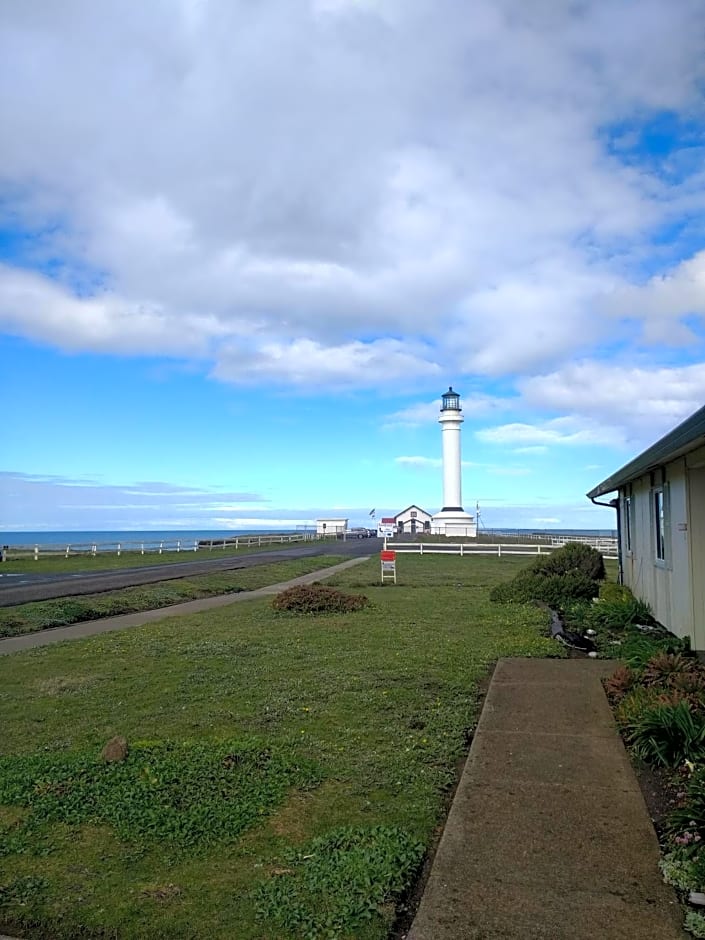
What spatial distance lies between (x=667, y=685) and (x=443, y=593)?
1273 cm

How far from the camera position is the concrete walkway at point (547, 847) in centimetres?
353

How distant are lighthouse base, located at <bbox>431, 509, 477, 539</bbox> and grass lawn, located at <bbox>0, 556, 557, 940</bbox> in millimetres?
48646

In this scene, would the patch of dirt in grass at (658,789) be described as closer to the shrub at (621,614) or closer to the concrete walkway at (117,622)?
the shrub at (621,614)

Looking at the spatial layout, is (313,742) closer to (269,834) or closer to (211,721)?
(211,721)

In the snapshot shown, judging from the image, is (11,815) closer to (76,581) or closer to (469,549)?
(76,581)

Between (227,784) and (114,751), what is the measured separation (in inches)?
41.2

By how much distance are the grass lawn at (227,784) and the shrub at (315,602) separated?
444 cm

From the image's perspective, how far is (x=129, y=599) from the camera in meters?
18.1

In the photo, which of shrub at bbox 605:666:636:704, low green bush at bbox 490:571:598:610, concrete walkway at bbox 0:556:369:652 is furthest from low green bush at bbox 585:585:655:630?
concrete walkway at bbox 0:556:369:652

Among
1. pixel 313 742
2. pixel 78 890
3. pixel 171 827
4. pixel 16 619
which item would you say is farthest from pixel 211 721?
pixel 16 619

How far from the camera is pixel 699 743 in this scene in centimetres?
556

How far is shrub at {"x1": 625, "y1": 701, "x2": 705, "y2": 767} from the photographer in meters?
5.56

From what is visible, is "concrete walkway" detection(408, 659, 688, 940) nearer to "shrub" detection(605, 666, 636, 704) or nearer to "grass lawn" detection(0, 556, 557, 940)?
"grass lawn" detection(0, 556, 557, 940)

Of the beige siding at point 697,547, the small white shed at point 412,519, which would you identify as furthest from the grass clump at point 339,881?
the small white shed at point 412,519
